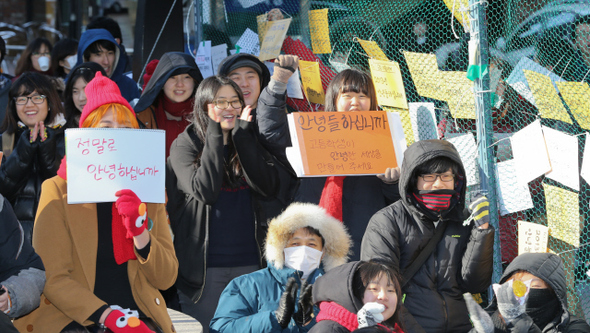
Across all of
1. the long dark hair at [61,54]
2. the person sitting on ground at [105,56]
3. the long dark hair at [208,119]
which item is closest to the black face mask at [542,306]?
the long dark hair at [208,119]

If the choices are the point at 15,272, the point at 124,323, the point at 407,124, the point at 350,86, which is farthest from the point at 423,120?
the point at 15,272

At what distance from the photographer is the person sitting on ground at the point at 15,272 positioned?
280 cm

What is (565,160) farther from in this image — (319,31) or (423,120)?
(319,31)

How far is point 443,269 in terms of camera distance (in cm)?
370

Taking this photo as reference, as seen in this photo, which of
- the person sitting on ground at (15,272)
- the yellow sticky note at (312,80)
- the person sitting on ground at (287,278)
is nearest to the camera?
the person sitting on ground at (15,272)

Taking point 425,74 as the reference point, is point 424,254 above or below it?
below

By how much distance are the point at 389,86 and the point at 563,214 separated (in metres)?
1.46

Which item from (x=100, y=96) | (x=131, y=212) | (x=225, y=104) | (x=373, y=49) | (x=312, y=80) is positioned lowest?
(x=131, y=212)

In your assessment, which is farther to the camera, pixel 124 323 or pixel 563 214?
pixel 563 214

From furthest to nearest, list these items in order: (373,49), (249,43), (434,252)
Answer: (249,43)
(373,49)
(434,252)

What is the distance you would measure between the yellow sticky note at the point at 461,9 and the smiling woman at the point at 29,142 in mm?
2889

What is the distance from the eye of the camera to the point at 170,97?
5.30m

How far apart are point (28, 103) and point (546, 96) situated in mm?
3641

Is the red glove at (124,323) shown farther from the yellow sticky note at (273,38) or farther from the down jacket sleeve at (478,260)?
Result: the yellow sticky note at (273,38)
